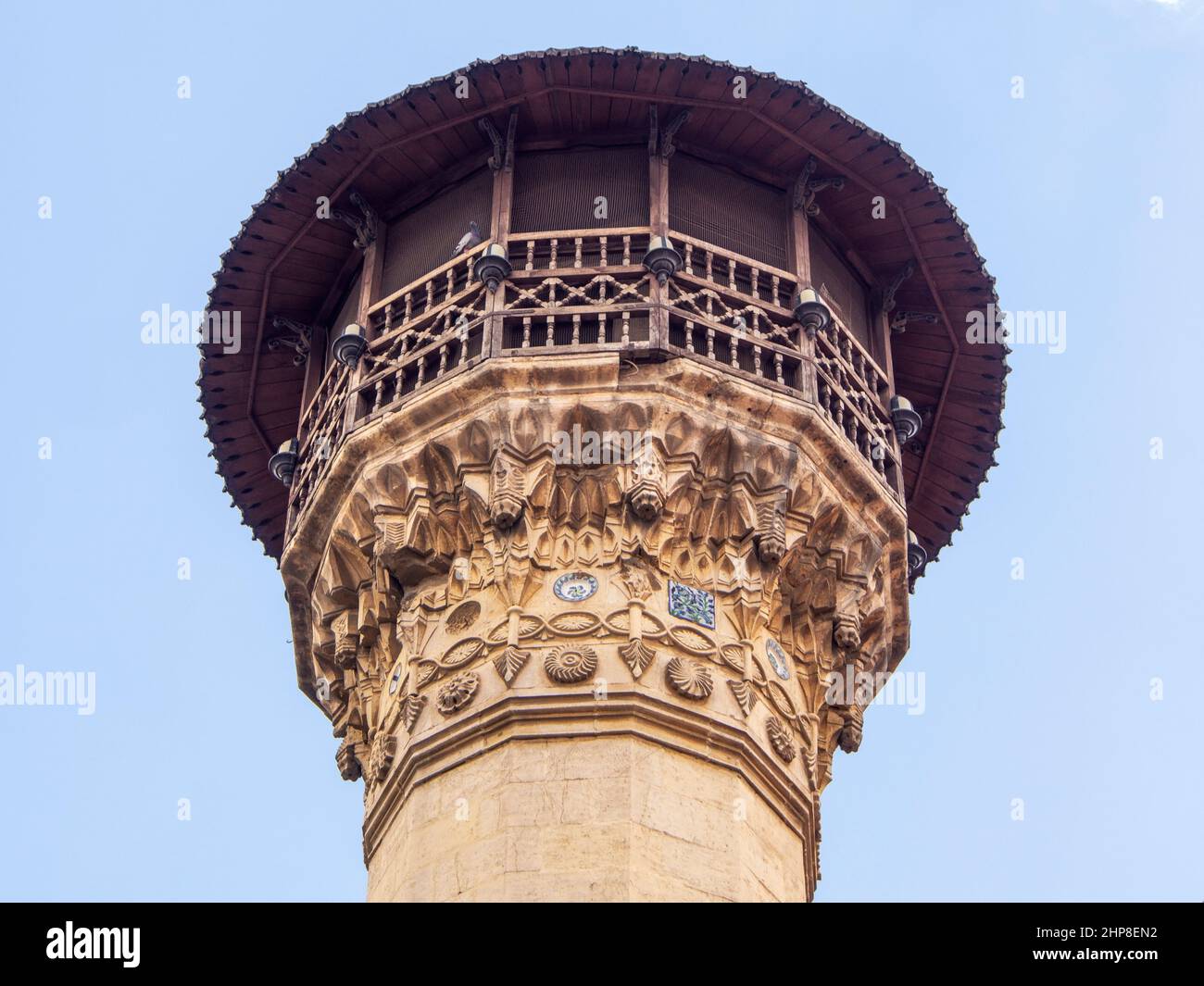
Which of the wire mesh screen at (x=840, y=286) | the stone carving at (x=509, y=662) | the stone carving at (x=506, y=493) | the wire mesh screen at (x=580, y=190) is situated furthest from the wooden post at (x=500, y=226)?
the wire mesh screen at (x=840, y=286)

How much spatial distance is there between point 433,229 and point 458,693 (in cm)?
426

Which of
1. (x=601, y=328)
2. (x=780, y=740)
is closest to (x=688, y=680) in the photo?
(x=780, y=740)

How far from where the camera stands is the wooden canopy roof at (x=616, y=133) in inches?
622

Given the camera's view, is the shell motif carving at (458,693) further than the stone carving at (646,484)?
No

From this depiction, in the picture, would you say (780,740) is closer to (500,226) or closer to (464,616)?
(464,616)

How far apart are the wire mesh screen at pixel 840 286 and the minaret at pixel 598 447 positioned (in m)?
0.04

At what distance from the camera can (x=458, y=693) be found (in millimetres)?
13609

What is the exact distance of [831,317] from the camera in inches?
620

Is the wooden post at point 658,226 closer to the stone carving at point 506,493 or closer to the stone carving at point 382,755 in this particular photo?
the stone carving at point 506,493

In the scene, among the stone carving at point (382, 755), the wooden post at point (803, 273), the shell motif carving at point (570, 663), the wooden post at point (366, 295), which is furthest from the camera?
the wooden post at point (366, 295)

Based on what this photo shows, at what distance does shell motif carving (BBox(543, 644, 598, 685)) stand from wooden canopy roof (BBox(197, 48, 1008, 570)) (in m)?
4.48

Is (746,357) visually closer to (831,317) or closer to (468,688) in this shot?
(831,317)

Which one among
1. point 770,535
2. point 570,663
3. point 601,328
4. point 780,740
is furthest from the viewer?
point 601,328
